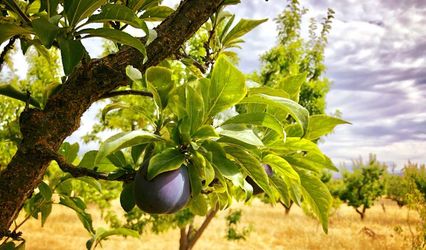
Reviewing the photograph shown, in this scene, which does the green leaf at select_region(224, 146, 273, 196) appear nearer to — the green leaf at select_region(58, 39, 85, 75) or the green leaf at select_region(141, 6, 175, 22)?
the green leaf at select_region(58, 39, 85, 75)

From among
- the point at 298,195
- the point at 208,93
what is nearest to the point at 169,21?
the point at 208,93

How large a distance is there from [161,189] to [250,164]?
17 cm

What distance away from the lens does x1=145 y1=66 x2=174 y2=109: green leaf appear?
0.76 m

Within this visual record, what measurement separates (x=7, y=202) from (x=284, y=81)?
623 mm

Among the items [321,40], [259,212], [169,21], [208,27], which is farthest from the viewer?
[259,212]

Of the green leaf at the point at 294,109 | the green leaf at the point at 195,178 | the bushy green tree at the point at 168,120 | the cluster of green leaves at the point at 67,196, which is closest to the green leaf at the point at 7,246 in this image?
the cluster of green leaves at the point at 67,196

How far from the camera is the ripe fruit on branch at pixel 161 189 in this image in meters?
0.75

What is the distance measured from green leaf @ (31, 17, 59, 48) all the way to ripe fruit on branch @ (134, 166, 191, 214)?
0.90 feet

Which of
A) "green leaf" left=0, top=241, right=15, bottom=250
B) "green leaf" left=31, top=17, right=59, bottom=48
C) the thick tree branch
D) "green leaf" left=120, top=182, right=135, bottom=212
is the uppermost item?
"green leaf" left=31, top=17, right=59, bottom=48

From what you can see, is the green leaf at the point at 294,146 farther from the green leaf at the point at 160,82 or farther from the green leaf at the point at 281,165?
the green leaf at the point at 160,82

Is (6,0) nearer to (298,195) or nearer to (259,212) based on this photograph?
(298,195)

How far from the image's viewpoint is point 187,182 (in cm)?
78

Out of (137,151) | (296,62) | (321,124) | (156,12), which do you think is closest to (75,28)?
(137,151)

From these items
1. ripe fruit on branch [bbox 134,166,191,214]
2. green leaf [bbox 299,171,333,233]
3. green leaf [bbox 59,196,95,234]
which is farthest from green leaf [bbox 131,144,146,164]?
green leaf [bbox 59,196,95,234]
